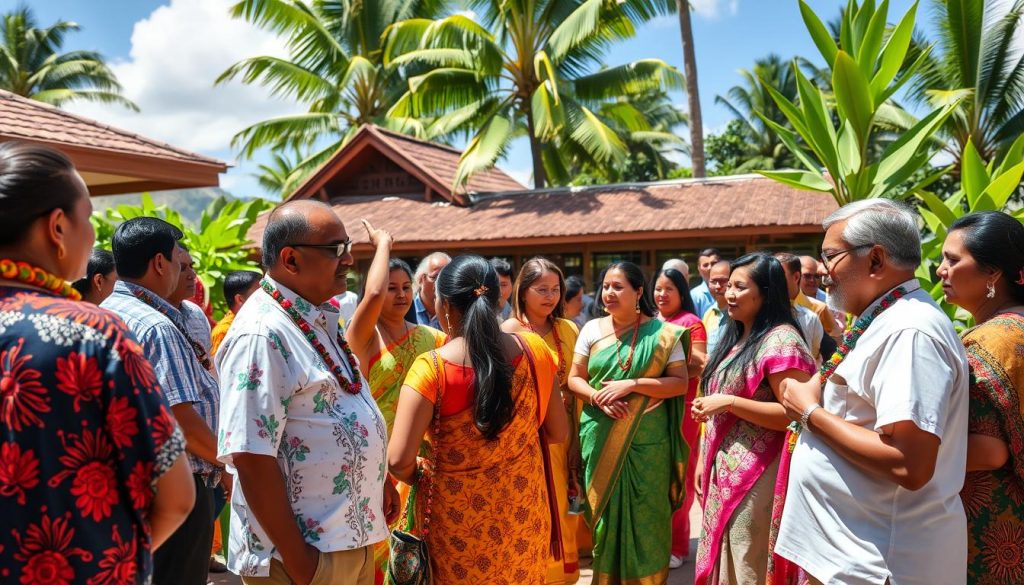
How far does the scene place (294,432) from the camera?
2053 millimetres

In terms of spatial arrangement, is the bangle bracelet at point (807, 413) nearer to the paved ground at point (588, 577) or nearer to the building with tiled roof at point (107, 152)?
the paved ground at point (588, 577)

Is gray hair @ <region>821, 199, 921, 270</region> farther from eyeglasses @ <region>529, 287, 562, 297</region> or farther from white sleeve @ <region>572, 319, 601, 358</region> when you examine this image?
eyeglasses @ <region>529, 287, 562, 297</region>

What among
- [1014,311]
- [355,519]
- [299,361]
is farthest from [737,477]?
[299,361]

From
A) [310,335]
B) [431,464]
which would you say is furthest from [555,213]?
[310,335]

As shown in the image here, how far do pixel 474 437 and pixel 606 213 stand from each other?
35.4 ft

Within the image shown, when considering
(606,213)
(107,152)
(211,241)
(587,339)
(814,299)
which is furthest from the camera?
(606,213)

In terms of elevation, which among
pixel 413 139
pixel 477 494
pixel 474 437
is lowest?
pixel 477 494

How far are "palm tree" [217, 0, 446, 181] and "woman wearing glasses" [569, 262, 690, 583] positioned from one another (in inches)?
667

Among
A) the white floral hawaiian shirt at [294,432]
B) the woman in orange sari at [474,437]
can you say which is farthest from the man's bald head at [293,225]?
the woman in orange sari at [474,437]

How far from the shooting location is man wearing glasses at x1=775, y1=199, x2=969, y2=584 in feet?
6.59

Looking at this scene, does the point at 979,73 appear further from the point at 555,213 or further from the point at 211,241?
the point at 211,241

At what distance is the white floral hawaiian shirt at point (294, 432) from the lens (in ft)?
6.47

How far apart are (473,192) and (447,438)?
13317 mm

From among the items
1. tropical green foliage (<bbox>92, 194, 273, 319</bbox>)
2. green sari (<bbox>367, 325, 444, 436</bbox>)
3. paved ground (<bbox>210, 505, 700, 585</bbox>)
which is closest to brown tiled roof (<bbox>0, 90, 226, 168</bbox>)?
tropical green foliage (<bbox>92, 194, 273, 319</bbox>)
